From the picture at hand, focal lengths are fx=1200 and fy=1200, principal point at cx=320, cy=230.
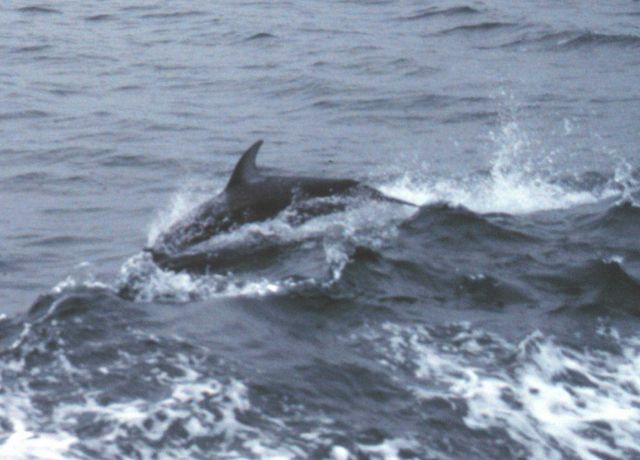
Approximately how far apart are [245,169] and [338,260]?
5.20 ft

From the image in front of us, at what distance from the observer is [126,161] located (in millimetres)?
16672

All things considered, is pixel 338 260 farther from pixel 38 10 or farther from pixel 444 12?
pixel 38 10

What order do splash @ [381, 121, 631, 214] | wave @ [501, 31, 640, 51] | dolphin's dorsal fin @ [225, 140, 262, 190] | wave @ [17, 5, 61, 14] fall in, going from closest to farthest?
dolphin's dorsal fin @ [225, 140, 262, 190]
splash @ [381, 121, 631, 214]
wave @ [501, 31, 640, 51]
wave @ [17, 5, 61, 14]

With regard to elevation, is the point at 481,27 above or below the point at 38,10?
below

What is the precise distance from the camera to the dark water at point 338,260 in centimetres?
827

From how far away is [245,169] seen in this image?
12383 mm

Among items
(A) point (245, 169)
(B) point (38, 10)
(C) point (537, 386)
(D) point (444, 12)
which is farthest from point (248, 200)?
(B) point (38, 10)

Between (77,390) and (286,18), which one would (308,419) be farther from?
(286,18)

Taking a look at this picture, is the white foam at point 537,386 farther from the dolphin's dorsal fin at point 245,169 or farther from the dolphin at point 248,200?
the dolphin's dorsal fin at point 245,169

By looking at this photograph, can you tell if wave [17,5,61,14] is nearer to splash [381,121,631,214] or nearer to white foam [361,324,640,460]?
splash [381,121,631,214]

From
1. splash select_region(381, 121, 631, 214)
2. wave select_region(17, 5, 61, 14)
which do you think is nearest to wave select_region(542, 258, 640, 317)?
splash select_region(381, 121, 631, 214)

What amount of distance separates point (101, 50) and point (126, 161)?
8788 mm

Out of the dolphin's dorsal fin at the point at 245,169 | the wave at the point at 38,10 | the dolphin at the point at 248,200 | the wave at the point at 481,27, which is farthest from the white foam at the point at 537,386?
the wave at the point at 38,10

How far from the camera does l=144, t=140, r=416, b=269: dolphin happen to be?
1205 centimetres
